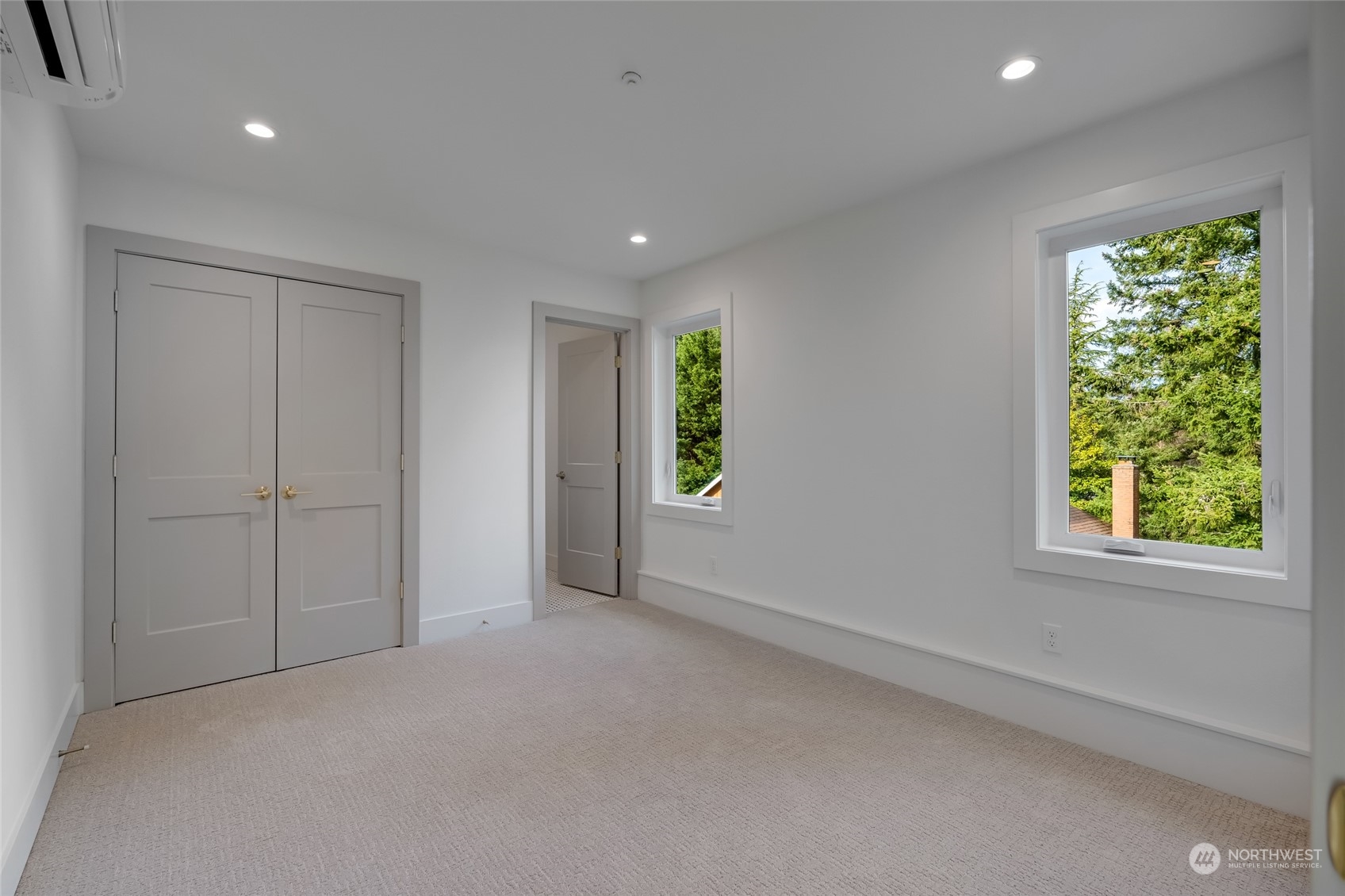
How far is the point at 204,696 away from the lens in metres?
3.00

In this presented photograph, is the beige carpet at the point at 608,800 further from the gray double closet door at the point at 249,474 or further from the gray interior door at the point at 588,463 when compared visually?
the gray interior door at the point at 588,463

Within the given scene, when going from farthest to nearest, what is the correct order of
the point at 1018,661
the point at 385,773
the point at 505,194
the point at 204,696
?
the point at 505,194 → the point at 204,696 → the point at 1018,661 → the point at 385,773

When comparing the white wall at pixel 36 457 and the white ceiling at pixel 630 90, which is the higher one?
the white ceiling at pixel 630 90

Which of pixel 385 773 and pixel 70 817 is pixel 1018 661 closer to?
pixel 385 773

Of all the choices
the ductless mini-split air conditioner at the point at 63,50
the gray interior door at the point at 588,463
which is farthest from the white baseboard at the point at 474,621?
the ductless mini-split air conditioner at the point at 63,50

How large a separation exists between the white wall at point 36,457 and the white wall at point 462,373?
889 mm

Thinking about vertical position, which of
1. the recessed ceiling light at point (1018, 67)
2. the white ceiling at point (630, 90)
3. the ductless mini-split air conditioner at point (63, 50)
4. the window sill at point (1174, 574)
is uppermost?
the white ceiling at point (630, 90)

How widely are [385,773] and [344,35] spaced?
8.39 ft

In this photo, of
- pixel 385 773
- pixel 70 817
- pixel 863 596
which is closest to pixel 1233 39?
pixel 863 596

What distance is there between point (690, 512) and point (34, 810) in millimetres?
3368

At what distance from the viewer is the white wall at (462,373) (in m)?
3.48

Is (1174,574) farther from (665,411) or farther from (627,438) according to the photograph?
(627,438)

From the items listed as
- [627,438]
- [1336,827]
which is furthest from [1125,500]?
[627,438]

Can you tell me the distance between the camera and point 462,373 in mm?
4039
